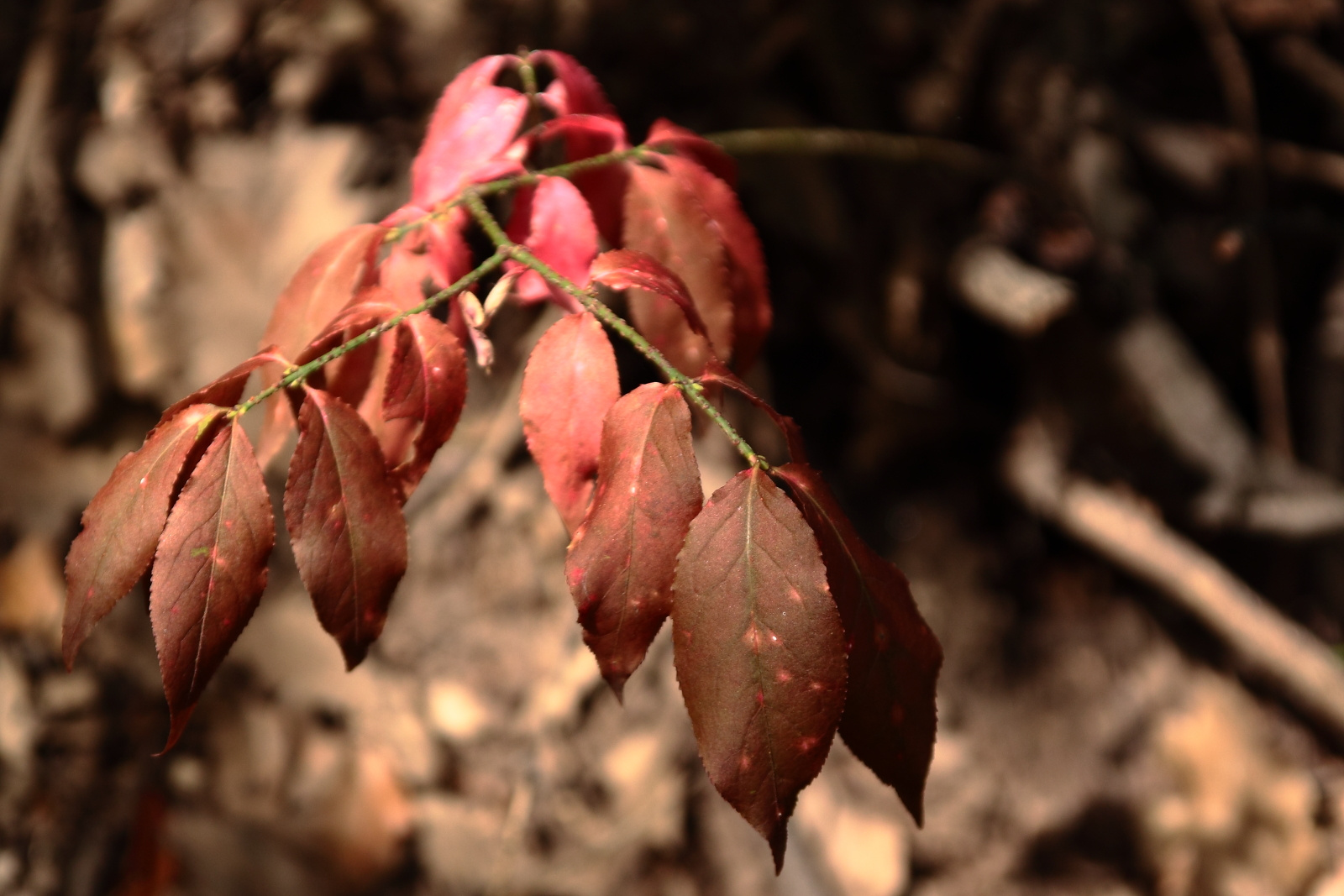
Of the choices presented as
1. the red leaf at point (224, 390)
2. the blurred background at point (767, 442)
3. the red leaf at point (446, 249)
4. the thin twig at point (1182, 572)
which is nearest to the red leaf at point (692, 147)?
the red leaf at point (446, 249)

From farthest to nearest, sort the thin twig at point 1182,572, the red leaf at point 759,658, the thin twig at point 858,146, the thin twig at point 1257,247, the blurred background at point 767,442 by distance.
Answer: the thin twig at point 1257,247
the thin twig at point 1182,572
the blurred background at point 767,442
the thin twig at point 858,146
the red leaf at point 759,658

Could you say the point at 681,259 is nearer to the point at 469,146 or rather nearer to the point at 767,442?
the point at 469,146

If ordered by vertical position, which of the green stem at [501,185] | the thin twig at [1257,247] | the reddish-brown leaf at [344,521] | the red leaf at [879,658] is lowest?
the thin twig at [1257,247]

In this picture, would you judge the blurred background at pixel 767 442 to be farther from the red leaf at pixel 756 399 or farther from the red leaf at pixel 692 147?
the red leaf at pixel 756 399

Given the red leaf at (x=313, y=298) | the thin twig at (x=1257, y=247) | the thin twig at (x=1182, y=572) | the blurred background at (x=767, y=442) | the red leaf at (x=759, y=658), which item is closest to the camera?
the red leaf at (x=759, y=658)

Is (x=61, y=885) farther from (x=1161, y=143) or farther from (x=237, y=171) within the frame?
(x=1161, y=143)

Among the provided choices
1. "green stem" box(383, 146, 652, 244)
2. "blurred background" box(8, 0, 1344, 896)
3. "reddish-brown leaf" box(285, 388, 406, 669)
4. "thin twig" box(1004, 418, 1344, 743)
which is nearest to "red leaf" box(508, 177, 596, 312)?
"green stem" box(383, 146, 652, 244)

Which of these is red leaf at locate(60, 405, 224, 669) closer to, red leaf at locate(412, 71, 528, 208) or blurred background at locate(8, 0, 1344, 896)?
red leaf at locate(412, 71, 528, 208)

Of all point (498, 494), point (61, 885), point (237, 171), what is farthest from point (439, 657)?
point (237, 171)

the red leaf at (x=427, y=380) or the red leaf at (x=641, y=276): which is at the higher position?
the red leaf at (x=641, y=276)
